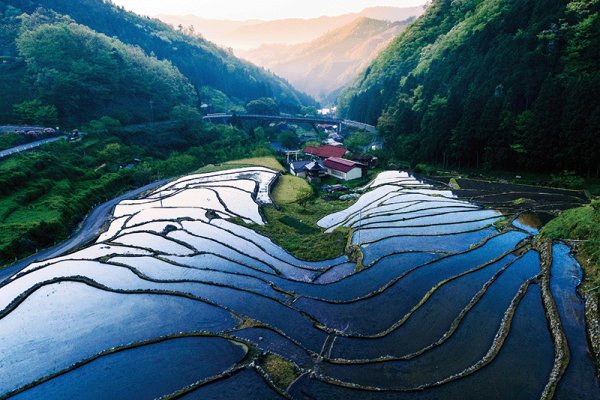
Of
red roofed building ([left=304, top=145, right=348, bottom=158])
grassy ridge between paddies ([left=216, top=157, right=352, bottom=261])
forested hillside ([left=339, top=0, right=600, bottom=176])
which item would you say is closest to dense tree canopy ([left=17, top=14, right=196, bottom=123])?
red roofed building ([left=304, top=145, right=348, bottom=158])

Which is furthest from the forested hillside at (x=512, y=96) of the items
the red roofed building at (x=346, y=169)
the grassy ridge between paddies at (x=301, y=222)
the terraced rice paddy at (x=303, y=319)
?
the grassy ridge between paddies at (x=301, y=222)

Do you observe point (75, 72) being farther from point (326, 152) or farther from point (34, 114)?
point (326, 152)

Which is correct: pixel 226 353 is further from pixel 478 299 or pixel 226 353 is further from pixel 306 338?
pixel 478 299

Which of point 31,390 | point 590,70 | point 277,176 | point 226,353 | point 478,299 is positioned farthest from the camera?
point 277,176

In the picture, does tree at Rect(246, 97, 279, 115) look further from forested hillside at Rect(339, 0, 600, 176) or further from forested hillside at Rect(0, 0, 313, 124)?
forested hillside at Rect(339, 0, 600, 176)

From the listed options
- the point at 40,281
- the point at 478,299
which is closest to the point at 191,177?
the point at 40,281

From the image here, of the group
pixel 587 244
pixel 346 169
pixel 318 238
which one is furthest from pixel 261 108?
pixel 587 244
